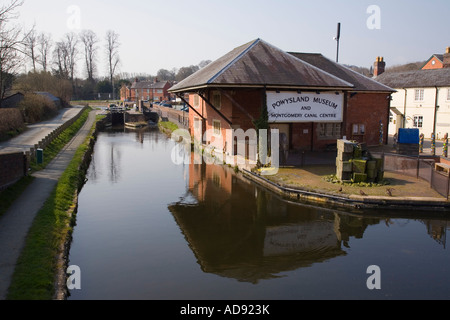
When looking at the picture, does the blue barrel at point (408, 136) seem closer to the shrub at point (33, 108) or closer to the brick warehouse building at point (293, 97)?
the brick warehouse building at point (293, 97)

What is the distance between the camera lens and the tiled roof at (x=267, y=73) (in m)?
15.7

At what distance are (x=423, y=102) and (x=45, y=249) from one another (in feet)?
87.3

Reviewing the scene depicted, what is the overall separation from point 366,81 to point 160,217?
1605cm

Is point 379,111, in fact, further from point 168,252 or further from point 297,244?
point 168,252

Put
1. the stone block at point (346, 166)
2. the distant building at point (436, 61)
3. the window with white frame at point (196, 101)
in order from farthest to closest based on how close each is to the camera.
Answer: the distant building at point (436, 61)
the window with white frame at point (196, 101)
the stone block at point (346, 166)

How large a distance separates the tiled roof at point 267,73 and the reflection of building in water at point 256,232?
14.9 feet

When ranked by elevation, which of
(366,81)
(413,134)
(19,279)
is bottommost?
(19,279)

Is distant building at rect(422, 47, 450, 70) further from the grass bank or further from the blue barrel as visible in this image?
the grass bank

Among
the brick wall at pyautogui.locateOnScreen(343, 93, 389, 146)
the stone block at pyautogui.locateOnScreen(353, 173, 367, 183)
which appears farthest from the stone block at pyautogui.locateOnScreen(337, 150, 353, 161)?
the brick wall at pyautogui.locateOnScreen(343, 93, 389, 146)

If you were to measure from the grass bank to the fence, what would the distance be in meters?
10.5

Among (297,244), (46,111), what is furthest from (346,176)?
(46,111)

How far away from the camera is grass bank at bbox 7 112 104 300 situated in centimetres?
596

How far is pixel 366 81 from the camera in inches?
872

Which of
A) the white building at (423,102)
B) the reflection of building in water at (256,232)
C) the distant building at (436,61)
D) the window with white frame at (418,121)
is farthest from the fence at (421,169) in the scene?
the distant building at (436,61)
